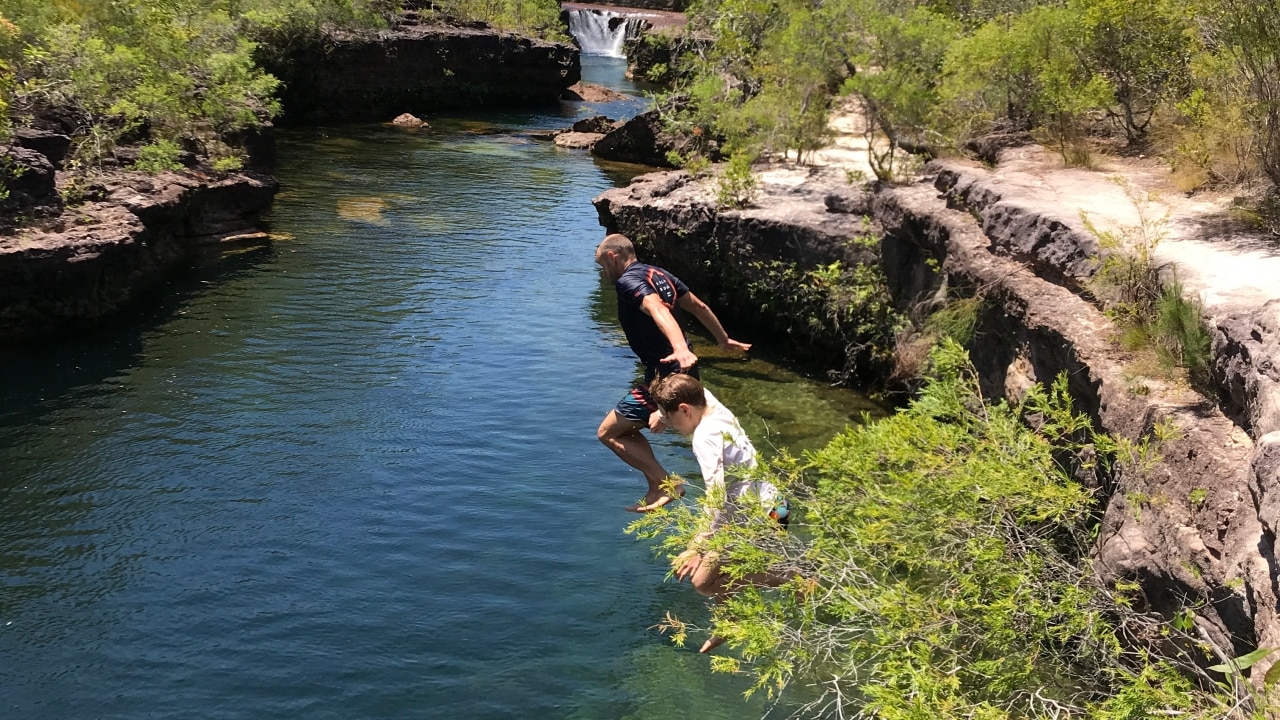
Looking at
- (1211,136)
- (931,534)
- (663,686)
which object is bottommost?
(663,686)

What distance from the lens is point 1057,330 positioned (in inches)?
321

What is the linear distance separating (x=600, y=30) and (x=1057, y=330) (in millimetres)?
45821

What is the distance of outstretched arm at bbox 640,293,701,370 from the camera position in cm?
675

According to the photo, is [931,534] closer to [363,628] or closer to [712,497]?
[712,497]

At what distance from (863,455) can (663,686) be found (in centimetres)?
197

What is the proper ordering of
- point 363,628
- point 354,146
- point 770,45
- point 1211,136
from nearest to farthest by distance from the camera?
point 363,628 < point 1211,136 < point 770,45 < point 354,146

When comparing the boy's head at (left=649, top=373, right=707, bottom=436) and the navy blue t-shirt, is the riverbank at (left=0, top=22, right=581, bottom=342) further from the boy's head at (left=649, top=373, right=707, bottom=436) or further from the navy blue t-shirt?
the boy's head at (left=649, top=373, right=707, bottom=436)

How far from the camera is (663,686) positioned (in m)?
6.60

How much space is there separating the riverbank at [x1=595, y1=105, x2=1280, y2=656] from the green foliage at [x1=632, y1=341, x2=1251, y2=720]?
0.35 m

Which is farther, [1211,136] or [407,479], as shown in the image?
[1211,136]

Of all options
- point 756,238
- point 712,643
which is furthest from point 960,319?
point 712,643

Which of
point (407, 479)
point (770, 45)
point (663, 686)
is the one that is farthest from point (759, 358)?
point (770, 45)

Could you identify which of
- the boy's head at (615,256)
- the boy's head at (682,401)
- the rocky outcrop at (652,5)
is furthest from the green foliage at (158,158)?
the rocky outcrop at (652,5)

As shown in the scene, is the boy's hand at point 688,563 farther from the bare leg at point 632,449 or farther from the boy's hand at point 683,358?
the bare leg at point 632,449
